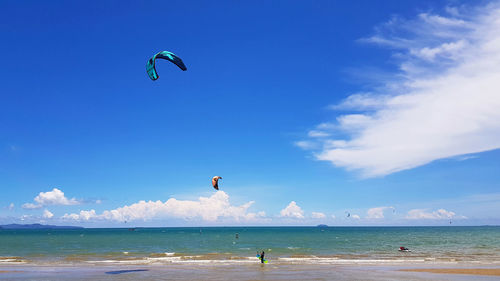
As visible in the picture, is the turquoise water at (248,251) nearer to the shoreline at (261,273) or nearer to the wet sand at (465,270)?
the shoreline at (261,273)

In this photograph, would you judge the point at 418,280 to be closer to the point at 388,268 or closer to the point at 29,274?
the point at 388,268

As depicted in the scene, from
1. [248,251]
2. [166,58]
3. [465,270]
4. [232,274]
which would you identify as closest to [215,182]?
[232,274]

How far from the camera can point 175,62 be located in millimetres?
22672

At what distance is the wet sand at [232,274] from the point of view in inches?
1089

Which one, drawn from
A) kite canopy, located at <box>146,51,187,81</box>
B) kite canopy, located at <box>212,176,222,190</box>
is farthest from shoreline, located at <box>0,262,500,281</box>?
kite canopy, located at <box>146,51,187,81</box>

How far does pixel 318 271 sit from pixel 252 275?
6.29m

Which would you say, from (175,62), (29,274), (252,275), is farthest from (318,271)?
(29,274)

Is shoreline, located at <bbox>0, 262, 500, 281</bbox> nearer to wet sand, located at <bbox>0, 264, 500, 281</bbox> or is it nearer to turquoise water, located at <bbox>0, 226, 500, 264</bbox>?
wet sand, located at <bbox>0, 264, 500, 281</bbox>

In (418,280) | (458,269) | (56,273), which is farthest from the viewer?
(458,269)

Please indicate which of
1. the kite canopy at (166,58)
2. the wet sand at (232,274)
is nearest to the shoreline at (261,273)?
Answer: the wet sand at (232,274)

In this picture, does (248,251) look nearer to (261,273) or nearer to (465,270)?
(261,273)

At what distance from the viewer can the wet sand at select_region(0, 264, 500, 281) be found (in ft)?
90.8

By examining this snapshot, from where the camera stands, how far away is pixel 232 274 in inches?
1163

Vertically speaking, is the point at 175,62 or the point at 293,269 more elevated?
the point at 175,62
